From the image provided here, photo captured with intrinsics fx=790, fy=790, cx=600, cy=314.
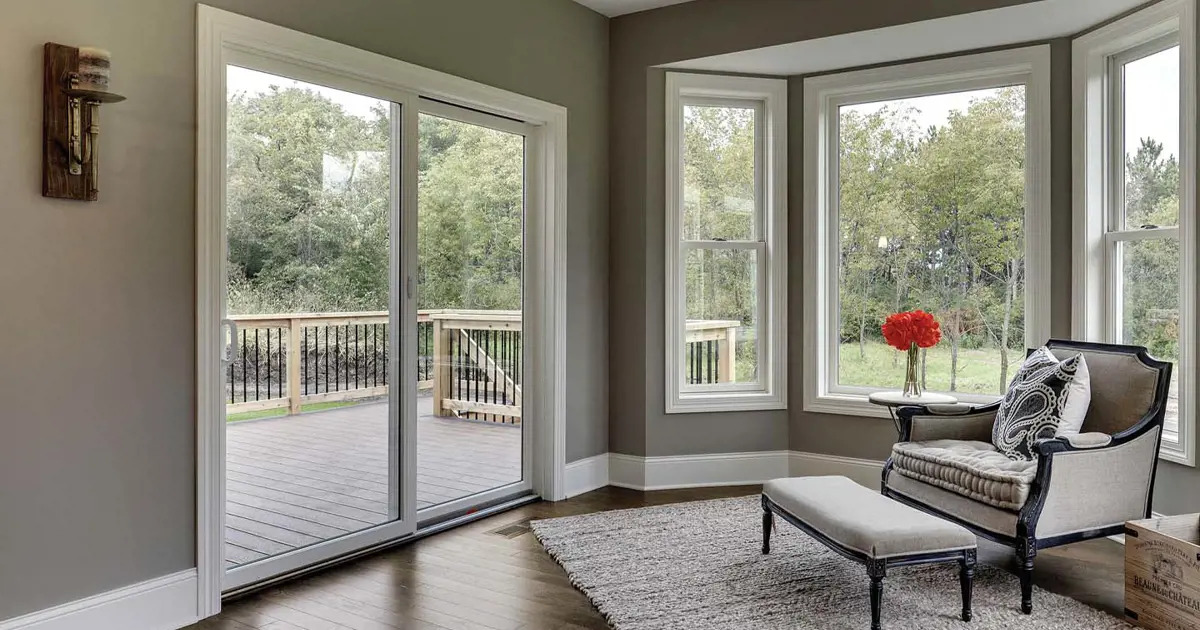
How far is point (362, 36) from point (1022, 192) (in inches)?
140

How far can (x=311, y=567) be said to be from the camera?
3.32m

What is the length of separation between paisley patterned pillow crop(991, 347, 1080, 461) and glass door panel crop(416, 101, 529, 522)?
2478 millimetres

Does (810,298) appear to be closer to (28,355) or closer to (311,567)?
(311,567)

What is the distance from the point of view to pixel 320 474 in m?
3.46

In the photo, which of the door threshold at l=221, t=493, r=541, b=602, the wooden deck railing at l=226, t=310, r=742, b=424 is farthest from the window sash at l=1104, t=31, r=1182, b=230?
the door threshold at l=221, t=493, r=541, b=602

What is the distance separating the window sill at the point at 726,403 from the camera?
4.90 metres

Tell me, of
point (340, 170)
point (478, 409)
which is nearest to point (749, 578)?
point (478, 409)

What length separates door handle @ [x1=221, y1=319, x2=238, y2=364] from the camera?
2.97 meters

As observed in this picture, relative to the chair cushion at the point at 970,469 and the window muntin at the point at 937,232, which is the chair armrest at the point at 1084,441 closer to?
the chair cushion at the point at 970,469

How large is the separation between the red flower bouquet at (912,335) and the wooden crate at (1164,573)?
150 cm

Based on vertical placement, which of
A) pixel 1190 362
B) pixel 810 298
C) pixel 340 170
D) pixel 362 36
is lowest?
pixel 1190 362

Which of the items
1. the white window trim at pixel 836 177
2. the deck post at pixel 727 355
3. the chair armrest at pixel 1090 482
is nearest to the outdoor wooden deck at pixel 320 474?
the deck post at pixel 727 355

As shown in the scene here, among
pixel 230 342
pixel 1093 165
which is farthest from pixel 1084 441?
pixel 230 342

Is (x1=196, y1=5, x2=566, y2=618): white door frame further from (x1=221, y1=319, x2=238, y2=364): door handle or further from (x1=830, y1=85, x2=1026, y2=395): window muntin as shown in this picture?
(x1=830, y1=85, x2=1026, y2=395): window muntin
